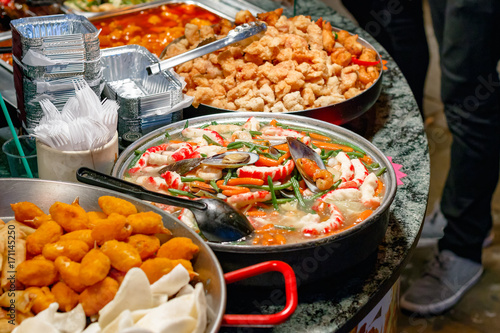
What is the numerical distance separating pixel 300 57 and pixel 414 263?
5.91 ft

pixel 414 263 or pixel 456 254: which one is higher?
pixel 456 254

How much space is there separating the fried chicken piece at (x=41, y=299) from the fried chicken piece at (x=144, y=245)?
20 centimetres

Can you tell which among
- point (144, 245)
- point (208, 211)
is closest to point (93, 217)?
point (144, 245)

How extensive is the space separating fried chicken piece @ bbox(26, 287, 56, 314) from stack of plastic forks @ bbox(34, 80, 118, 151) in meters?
0.57

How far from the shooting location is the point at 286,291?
4.01 feet

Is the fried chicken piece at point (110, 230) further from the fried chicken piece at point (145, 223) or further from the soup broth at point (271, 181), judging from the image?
the soup broth at point (271, 181)

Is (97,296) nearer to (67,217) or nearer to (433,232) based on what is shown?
(67,217)

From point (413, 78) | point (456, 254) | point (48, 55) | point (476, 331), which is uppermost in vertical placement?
point (48, 55)

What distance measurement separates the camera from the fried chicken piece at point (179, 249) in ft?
3.95

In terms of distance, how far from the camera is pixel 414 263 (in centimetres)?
353

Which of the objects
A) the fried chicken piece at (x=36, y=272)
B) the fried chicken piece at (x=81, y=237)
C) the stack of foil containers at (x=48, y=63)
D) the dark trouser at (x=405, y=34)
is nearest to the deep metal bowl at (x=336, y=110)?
the stack of foil containers at (x=48, y=63)

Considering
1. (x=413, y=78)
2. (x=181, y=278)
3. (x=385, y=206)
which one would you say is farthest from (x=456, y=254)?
(x=181, y=278)

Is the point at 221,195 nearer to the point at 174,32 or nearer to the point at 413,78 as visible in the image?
the point at 174,32

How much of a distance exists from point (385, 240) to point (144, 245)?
2.70ft
